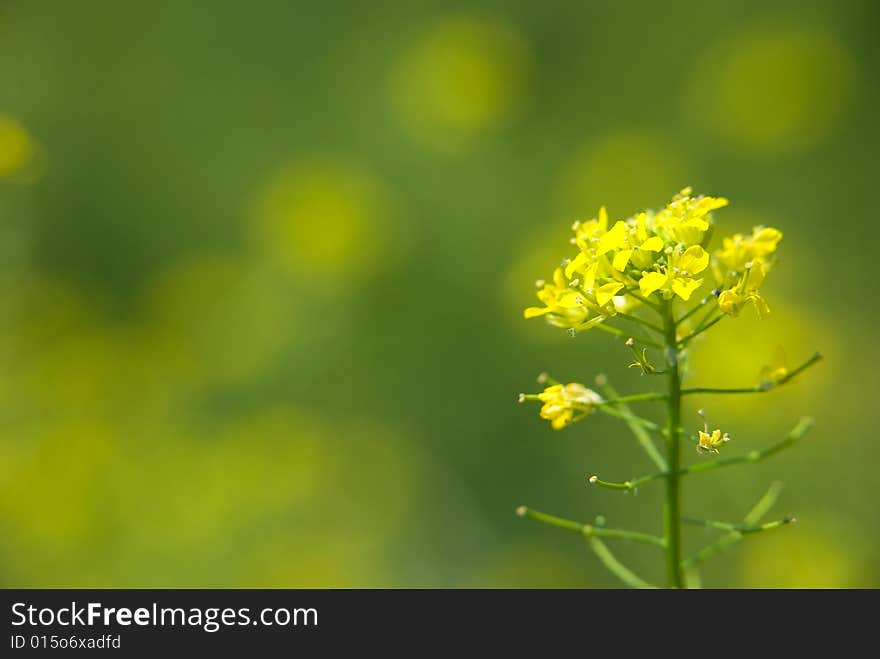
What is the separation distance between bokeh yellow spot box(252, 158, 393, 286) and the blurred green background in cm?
2

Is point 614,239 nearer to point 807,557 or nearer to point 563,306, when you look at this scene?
point 563,306

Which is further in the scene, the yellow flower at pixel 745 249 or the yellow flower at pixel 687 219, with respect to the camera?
the yellow flower at pixel 745 249

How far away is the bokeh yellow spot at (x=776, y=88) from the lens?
696 centimetres

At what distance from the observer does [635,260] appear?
203cm

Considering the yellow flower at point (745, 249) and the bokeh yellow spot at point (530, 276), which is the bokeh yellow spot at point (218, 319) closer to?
the bokeh yellow spot at point (530, 276)

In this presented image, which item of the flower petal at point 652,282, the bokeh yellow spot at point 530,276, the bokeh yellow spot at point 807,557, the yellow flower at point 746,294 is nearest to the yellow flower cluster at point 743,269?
the yellow flower at point 746,294

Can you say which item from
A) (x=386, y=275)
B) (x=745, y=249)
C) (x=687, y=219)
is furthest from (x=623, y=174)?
(x=687, y=219)

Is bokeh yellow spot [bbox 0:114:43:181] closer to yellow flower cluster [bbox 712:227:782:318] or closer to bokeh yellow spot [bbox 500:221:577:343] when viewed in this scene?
yellow flower cluster [bbox 712:227:782:318]

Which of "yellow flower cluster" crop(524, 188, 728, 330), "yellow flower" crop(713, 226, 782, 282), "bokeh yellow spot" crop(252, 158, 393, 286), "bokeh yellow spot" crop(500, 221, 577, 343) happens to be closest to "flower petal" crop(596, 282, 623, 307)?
"yellow flower cluster" crop(524, 188, 728, 330)

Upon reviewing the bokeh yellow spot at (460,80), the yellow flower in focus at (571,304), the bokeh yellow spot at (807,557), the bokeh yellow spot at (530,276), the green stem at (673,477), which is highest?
the bokeh yellow spot at (460,80)

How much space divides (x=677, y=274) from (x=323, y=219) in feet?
16.7

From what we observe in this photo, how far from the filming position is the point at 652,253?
2.04 meters

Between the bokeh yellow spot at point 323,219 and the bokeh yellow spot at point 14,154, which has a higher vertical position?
the bokeh yellow spot at point 323,219

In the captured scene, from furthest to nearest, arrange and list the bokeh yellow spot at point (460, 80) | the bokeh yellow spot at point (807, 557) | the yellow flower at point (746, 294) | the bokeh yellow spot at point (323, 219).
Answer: the bokeh yellow spot at point (460, 80), the bokeh yellow spot at point (323, 219), the bokeh yellow spot at point (807, 557), the yellow flower at point (746, 294)
